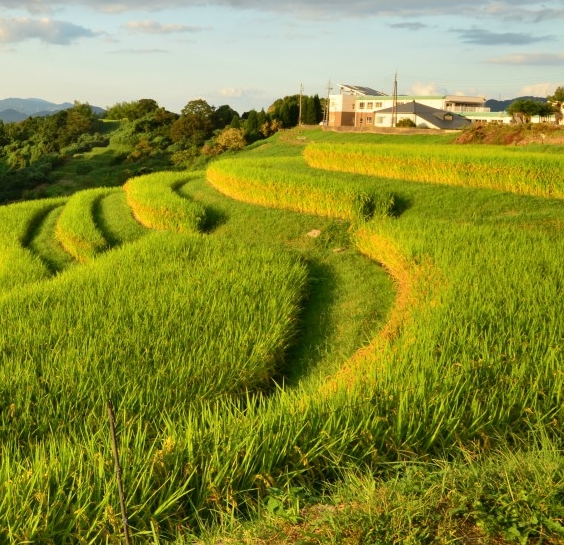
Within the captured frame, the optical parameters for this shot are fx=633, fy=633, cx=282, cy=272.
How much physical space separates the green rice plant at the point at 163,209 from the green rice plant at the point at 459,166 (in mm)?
3897

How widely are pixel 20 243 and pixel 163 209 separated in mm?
3092

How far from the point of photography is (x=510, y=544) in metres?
2.50

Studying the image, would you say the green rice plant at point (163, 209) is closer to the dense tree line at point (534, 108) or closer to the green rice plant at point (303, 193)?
the green rice plant at point (303, 193)

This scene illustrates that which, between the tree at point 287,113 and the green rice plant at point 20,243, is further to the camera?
the tree at point 287,113

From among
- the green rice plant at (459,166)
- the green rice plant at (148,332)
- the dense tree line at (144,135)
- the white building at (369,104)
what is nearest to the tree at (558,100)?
the white building at (369,104)

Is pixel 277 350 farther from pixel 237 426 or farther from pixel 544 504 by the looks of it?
pixel 544 504

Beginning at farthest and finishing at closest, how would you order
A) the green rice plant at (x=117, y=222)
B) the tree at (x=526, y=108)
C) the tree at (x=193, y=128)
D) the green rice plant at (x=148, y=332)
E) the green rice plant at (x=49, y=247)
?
the tree at (x=193, y=128) < the tree at (x=526, y=108) < the green rice plant at (x=117, y=222) < the green rice plant at (x=49, y=247) < the green rice plant at (x=148, y=332)

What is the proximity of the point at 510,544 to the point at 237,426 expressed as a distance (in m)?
1.45

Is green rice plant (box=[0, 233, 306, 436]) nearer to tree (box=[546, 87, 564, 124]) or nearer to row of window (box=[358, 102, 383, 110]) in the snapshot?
tree (box=[546, 87, 564, 124])

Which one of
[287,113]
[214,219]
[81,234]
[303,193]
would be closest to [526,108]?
[287,113]

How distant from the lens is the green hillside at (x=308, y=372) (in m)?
2.71

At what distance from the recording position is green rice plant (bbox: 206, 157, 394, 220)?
10703mm

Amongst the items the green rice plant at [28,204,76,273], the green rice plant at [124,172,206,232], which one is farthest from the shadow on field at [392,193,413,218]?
the green rice plant at [28,204,76,273]

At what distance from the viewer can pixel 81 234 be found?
476 inches
